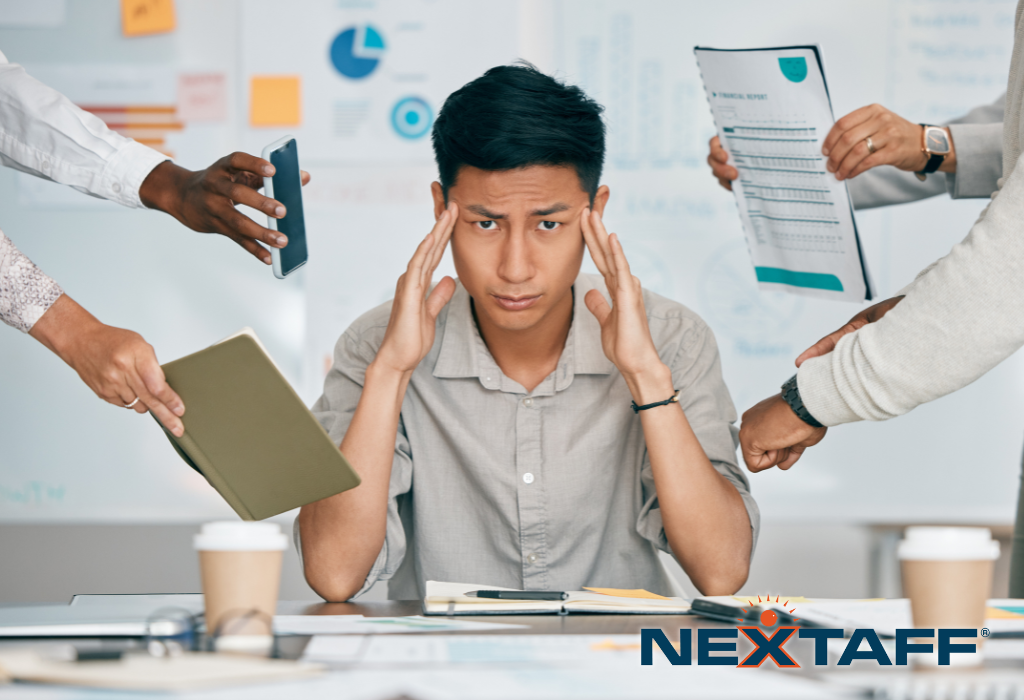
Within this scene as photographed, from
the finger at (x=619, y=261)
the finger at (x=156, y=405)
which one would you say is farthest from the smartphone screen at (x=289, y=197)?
the finger at (x=619, y=261)

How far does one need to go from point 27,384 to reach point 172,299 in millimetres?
459

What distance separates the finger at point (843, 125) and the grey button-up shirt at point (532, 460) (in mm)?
378

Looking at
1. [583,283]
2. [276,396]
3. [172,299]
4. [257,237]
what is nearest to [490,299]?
[583,283]

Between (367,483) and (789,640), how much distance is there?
0.73 m

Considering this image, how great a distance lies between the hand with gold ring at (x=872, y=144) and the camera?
1.52 m

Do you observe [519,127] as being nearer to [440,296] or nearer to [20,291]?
[440,296]

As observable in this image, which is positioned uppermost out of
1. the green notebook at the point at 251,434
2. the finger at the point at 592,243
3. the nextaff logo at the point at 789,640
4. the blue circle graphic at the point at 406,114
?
the blue circle graphic at the point at 406,114

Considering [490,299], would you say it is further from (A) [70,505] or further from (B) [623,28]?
(A) [70,505]

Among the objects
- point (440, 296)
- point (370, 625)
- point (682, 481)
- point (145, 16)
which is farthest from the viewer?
point (145, 16)

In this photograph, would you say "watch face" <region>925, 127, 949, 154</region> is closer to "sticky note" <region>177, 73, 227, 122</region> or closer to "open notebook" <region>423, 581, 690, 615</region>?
"open notebook" <region>423, 581, 690, 615</region>

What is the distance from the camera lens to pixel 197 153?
99.3 inches

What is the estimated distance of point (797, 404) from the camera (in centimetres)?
119

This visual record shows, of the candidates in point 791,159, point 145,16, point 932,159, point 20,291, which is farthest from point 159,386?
point 145,16

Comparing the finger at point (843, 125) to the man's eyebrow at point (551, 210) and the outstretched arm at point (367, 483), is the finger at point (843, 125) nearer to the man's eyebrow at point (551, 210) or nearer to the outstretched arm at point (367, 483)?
the man's eyebrow at point (551, 210)
